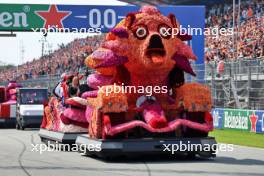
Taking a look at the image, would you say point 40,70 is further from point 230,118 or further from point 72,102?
point 72,102

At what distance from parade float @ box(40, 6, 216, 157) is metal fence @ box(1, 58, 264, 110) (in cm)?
1056

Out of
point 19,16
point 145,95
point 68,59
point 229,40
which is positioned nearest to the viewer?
point 145,95

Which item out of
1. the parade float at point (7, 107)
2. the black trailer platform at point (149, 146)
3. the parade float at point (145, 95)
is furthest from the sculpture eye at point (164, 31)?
the parade float at point (7, 107)

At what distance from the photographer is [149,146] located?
14.0 meters

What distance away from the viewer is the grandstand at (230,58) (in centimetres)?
2620

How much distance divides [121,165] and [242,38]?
2338cm

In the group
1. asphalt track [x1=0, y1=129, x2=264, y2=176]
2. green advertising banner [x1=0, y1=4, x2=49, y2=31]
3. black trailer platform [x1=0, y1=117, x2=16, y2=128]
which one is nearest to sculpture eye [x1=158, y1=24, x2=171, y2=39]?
asphalt track [x1=0, y1=129, x2=264, y2=176]

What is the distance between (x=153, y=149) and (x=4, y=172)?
337 centimetres

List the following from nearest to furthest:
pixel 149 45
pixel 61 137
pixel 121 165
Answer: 1. pixel 121 165
2. pixel 149 45
3. pixel 61 137

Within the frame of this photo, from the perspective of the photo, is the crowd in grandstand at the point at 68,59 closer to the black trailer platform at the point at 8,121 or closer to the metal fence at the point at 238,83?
the black trailer platform at the point at 8,121

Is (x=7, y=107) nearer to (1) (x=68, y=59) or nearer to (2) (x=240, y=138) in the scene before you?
(1) (x=68, y=59)

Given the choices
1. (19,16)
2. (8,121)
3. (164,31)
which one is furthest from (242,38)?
(164,31)

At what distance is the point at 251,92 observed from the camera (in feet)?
86.2

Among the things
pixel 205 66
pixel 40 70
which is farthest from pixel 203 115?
pixel 40 70
